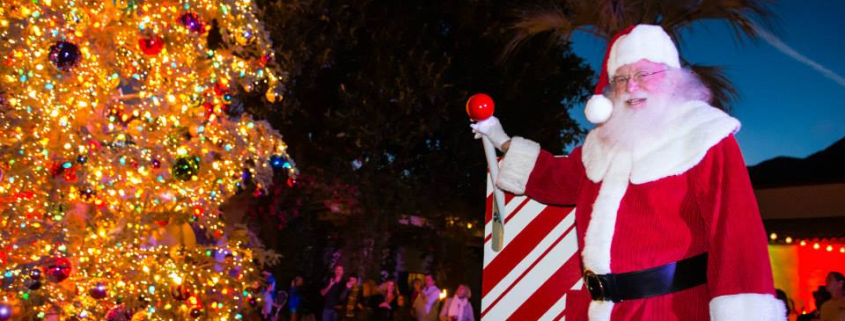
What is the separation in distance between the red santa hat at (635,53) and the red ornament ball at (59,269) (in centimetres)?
374

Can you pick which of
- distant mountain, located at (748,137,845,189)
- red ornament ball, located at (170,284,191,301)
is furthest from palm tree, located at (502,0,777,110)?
distant mountain, located at (748,137,845,189)

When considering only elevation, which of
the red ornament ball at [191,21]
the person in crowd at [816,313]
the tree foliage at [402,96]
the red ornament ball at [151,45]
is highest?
the tree foliage at [402,96]

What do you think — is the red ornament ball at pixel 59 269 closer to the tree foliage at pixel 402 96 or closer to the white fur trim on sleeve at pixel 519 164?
the white fur trim on sleeve at pixel 519 164

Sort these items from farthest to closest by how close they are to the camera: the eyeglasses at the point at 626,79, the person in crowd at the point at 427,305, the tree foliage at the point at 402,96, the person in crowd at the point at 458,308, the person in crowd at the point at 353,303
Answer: the person in crowd at the point at 353,303 → the tree foliage at the point at 402,96 → the person in crowd at the point at 427,305 → the person in crowd at the point at 458,308 → the eyeglasses at the point at 626,79

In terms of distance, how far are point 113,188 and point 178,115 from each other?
30.4 inches

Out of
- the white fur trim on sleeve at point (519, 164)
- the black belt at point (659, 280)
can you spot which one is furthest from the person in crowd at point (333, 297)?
the black belt at point (659, 280)

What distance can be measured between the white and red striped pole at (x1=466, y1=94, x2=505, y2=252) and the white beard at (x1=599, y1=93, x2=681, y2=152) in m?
0.55

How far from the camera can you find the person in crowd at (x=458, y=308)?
34.7 feet

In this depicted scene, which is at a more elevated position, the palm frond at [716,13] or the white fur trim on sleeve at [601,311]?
the palm frond at [716,13]

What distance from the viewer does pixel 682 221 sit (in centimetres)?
301

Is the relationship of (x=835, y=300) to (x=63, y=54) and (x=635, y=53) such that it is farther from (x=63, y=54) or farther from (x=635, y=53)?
(x=63, y=54)

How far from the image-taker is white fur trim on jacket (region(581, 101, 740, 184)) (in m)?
2.98

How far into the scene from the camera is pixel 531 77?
13.4 meters

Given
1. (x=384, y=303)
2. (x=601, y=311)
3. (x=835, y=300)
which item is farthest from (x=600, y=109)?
(x=384, y=303)
